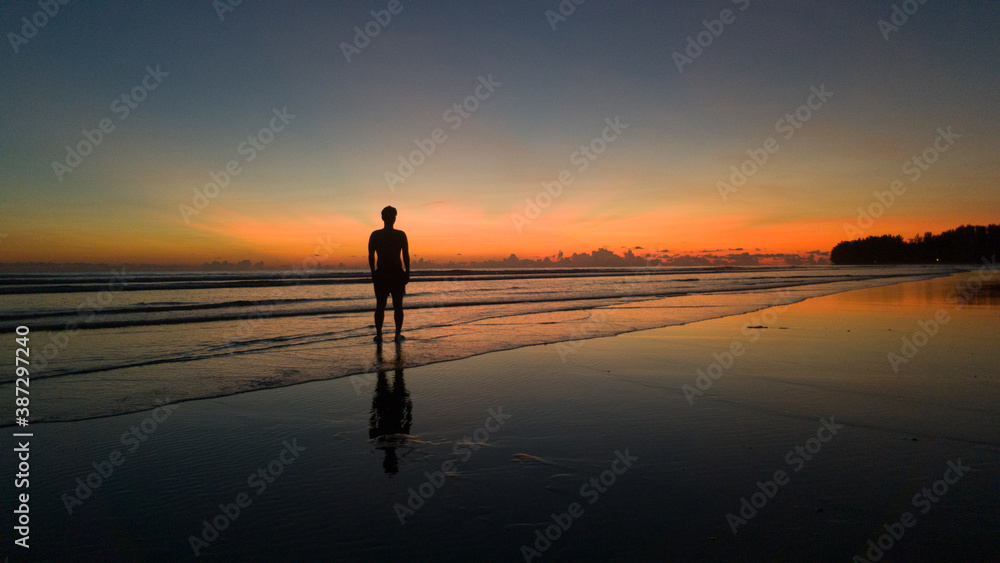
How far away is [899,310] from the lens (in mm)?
13016

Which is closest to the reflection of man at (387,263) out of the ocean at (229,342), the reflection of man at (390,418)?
the ocean at (229,342)

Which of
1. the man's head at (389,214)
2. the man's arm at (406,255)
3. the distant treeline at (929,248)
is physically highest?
the distant treeline at (929,248)

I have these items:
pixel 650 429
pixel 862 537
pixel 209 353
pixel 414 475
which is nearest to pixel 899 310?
pixel 650 429
